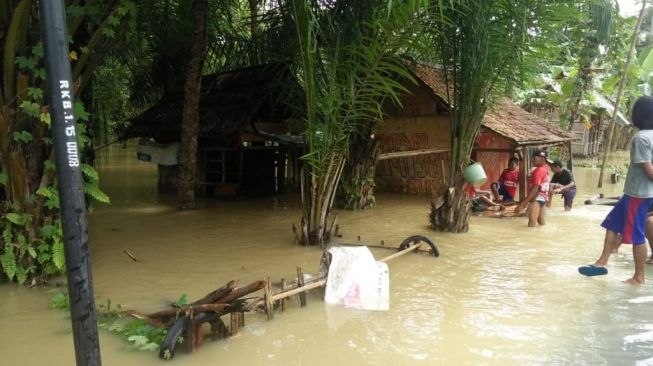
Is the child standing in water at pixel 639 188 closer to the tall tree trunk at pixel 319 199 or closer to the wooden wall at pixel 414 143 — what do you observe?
the tall tree trunk at pixel 319 199

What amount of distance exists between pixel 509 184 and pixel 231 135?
222 inches

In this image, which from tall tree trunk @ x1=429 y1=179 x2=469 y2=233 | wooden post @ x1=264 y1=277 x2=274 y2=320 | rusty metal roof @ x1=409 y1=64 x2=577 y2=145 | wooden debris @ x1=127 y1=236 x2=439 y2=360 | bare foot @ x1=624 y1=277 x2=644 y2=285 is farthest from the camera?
rusty metal roof @ x1=409 y1=64 x2=577 y2=145

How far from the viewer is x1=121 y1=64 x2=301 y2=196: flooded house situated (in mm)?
10789

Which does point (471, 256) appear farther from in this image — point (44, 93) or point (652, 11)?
point (652, 11)

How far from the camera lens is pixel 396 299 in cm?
488

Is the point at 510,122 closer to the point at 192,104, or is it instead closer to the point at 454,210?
the point at 454,210

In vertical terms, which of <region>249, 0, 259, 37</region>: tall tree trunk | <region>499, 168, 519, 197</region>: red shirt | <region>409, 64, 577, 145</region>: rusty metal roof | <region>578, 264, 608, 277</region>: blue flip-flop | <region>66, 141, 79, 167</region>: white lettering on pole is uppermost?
<region>249, 0, 259, 37</region>: tall tree trunk

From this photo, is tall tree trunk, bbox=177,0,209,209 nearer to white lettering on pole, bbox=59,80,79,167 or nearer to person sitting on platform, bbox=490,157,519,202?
person sitting on platform, bbox=490,157,519,202

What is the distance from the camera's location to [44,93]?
472 cm

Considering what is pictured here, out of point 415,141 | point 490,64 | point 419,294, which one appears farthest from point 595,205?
point 419,294

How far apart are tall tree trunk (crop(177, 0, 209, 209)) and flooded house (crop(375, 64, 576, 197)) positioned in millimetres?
3882

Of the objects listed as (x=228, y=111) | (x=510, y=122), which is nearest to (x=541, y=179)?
(x=510, y=122)

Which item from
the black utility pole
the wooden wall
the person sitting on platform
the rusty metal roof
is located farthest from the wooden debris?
the wooden wall

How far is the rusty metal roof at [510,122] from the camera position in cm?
1030
